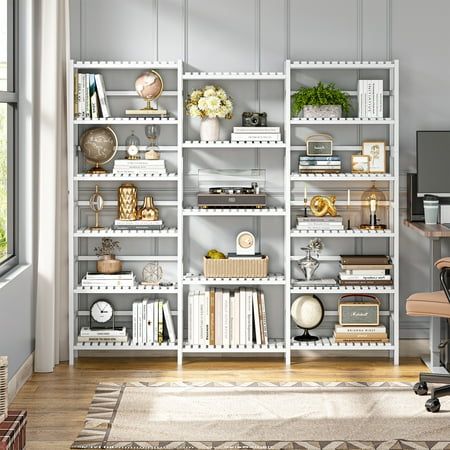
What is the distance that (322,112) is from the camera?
219 inches

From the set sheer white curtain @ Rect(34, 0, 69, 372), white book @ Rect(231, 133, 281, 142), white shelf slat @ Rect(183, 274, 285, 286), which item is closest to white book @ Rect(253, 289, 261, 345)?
white shelf slat @ Rect(183, 274, 285, 286)

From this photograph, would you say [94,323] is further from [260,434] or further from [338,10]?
[338,10]

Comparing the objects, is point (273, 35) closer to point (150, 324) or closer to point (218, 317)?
point (218, 317)

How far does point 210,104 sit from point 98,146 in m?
0.77

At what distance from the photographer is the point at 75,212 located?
568cm

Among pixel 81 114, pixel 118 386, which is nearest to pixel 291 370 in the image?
pixel 118 386

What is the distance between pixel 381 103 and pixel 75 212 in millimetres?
2030

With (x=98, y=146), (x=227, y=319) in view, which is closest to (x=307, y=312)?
(x=227, y=319)

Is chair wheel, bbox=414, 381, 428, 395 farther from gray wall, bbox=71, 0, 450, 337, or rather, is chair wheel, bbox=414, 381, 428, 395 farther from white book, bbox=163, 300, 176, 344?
gray wall, bbox=71, 0, 450, 337

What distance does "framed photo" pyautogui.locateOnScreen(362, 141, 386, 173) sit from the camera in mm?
5660

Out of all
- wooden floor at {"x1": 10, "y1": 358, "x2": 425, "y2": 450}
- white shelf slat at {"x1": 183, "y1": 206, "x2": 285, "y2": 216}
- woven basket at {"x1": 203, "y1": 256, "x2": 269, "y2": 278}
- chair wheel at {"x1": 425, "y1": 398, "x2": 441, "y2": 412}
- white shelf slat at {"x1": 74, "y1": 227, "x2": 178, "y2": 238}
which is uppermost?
white shelf slat at {"x1": 183, "y1": 206, "x2": 285, "y2": 216}

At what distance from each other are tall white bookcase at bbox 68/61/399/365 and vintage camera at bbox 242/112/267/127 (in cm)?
15

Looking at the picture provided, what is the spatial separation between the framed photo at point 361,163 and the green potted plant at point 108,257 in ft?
5.28

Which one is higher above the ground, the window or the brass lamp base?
the window
